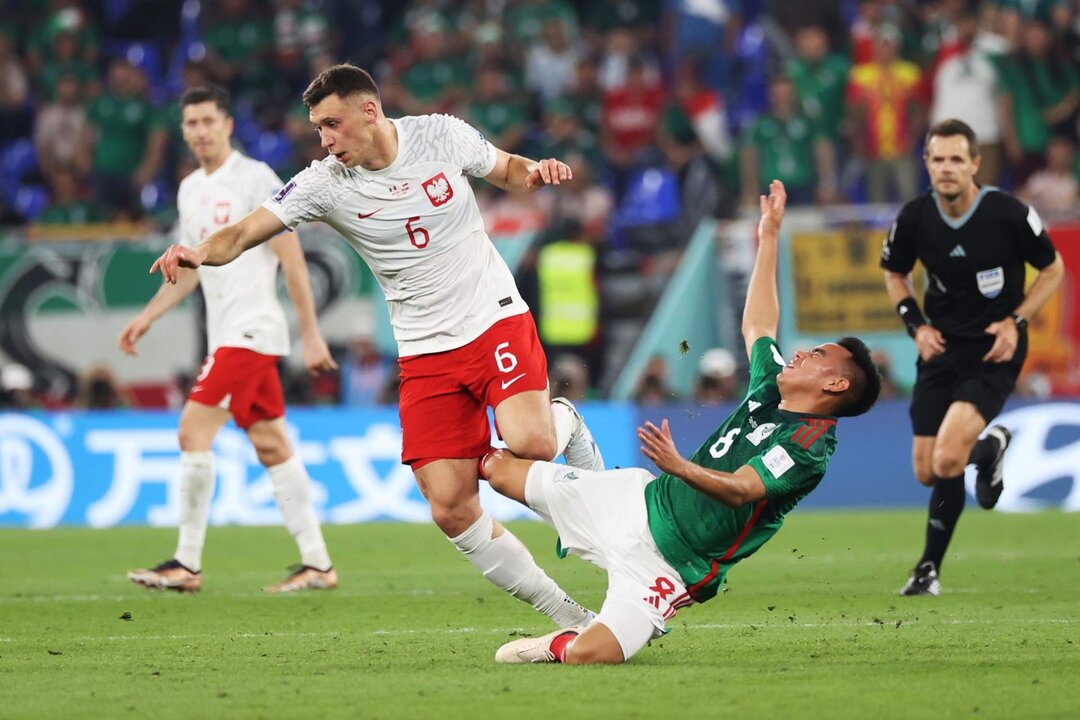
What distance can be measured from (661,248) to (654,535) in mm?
11457

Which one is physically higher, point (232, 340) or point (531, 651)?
point (232, 340)

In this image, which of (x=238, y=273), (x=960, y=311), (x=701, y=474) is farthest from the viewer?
(x=238, y=273)

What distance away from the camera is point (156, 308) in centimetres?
1023

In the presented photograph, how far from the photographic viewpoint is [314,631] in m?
8.23

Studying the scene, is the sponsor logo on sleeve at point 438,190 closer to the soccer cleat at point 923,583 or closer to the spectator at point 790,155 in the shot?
the soccer cleat at point 923,583

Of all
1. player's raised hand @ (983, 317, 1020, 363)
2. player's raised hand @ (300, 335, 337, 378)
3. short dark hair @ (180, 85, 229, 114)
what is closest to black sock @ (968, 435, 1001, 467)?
player's raised hand @ (983, 317, 1020, 363)

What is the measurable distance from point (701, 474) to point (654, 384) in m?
10.5

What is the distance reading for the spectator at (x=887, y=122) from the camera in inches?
720

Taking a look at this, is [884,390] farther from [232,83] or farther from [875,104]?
[232,83]

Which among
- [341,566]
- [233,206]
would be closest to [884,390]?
[341,566]

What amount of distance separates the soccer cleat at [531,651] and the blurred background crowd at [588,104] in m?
9.42

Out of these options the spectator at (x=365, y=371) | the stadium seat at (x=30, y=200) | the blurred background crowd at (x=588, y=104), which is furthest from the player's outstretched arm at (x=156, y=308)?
the stadium seat at (x=30, y=200)

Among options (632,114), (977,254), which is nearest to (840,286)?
(632,114)

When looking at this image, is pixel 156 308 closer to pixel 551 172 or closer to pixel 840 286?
pixel 551 172
